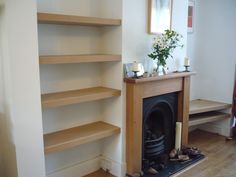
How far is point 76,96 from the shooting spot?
7.34 ft

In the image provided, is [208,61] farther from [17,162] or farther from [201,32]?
[17,162]

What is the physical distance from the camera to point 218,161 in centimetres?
297

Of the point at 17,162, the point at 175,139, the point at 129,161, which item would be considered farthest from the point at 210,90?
the point at 17,162

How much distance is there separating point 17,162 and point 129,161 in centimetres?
116

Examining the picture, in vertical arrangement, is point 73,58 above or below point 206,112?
above

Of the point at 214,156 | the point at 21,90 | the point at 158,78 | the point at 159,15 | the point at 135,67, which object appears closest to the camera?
the point at 21,90

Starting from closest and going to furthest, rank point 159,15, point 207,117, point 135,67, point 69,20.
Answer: point 69,20
point 135,67
point 159,15
point 207,117

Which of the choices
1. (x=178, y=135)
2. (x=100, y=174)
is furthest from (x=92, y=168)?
(x=178, y=135)

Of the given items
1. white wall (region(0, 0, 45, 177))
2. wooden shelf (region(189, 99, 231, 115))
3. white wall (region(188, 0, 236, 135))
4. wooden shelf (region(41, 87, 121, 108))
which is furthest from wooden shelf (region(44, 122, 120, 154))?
white wall (region(188, 0, 236, 135))

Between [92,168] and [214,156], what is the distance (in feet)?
5.11

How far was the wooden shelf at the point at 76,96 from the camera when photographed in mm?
2080

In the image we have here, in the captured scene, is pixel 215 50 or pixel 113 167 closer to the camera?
pixel 113 167

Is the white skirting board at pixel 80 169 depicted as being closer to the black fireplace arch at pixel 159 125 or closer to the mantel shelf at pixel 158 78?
the black fireplace arch at pixel 159 125

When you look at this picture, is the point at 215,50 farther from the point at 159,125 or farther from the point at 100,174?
the point at 100,174
